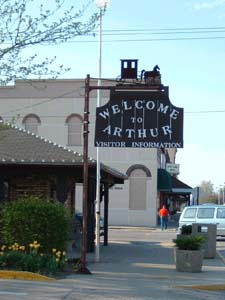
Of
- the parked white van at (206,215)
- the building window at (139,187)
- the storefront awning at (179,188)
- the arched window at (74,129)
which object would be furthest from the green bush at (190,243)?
the storefront awning at (179,188)

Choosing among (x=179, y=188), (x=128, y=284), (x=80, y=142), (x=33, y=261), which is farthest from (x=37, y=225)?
(x=179, y=188)

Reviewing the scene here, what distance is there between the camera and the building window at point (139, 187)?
1646 inches

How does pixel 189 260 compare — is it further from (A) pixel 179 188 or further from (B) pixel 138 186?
(A) pixel 179 188

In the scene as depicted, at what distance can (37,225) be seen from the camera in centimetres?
1477

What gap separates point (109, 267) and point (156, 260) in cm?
289

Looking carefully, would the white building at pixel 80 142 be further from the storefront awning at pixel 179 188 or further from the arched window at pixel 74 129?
the storefront awning at pixel 179 188

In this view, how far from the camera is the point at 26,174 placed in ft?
65.0

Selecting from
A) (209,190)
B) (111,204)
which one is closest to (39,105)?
(111,204)

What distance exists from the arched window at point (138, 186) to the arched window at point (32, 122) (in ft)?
22.9

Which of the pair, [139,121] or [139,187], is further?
[139,187]

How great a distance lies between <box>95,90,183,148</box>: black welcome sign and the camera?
14250 mm

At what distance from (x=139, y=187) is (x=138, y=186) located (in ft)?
0.32

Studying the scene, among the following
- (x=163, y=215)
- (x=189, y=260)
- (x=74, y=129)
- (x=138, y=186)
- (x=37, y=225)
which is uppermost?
(x=74, y=129)

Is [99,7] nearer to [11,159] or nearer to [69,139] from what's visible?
[11,159]
